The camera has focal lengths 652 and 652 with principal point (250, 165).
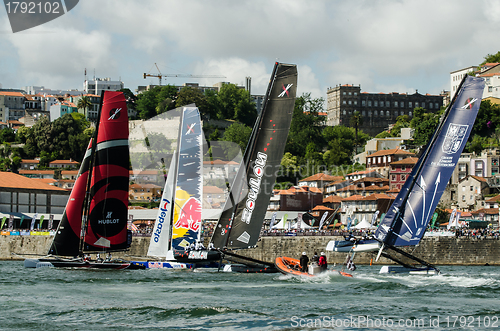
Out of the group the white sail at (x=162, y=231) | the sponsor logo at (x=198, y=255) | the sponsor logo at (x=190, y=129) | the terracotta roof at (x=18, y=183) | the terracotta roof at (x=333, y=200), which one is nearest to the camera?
the sponsor logo at (x=198, y=255)

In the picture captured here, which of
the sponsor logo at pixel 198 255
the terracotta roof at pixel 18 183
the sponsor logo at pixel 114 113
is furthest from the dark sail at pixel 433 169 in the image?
the terracotta roof at pixel 18 183

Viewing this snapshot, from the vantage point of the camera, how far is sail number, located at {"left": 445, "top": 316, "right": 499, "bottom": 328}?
18.8 m

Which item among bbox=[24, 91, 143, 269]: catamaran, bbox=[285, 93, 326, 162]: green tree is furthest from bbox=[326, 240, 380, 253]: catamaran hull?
bbox=[285, 93, 326, 162]: green tree

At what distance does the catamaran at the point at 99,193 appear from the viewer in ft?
109

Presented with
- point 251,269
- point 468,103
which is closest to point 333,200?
point 251,269

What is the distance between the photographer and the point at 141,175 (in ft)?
371

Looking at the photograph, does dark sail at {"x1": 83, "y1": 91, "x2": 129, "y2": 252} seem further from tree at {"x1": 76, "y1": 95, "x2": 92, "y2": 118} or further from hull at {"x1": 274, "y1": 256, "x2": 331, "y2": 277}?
tree at {"x1": 76, "y1": 95, "x2": 92, "y2": 118}

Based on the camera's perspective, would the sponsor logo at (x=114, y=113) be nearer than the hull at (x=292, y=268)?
No

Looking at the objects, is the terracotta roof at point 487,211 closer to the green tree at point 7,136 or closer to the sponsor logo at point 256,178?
the sponsor logo at point 256,178

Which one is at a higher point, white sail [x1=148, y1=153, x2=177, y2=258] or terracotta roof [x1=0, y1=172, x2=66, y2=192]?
terracotta roof [x1=0, y1=172, x2=66, y2=192]

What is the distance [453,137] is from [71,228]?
1928 centimetres

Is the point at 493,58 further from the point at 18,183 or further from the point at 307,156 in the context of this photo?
the point at 18,183

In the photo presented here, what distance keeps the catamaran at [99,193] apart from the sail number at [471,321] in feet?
59.2

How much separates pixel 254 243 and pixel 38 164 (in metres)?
97.0
